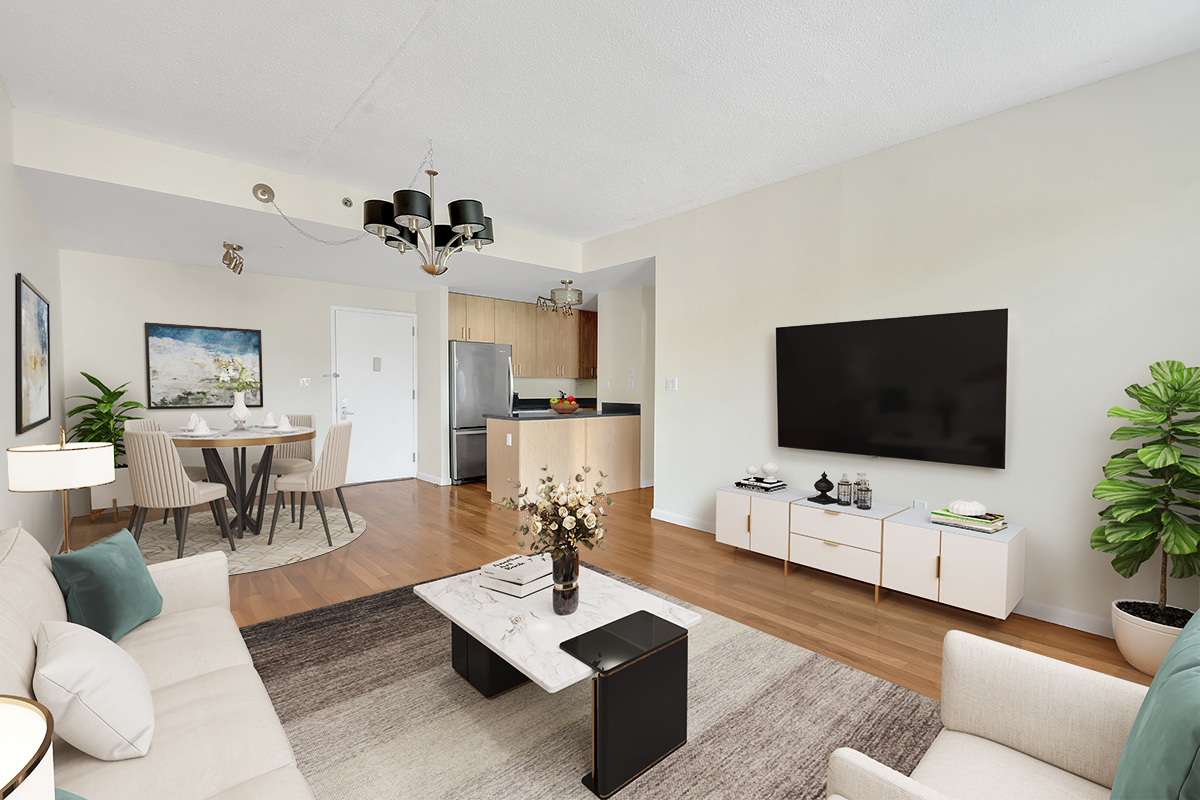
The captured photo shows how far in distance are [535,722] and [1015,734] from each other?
1459 mm

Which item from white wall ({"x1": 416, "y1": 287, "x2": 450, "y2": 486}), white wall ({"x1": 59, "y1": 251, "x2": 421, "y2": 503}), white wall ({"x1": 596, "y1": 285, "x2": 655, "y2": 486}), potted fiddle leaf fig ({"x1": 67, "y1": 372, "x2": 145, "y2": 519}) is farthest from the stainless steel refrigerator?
potted fiddle leaf fig ({"x1": 67, "y1": 372, "x2": 145, "y2": 519})

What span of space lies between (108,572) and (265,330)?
4.63 metres

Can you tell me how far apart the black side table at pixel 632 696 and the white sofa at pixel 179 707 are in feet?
2.62

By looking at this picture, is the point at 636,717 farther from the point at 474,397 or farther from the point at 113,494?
the point at 113,494

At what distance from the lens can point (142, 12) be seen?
2129 mm

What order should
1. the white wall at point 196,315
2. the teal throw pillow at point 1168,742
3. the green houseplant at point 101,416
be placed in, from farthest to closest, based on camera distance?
the white wall at point 196,315 → the green houseplant at point 101,416 → the teal throw pillow at point 1168,742

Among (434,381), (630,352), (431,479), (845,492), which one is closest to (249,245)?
(434,381)

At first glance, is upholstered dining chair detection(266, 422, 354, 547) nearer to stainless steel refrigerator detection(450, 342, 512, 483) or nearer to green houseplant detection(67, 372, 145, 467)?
green houseplant detection(67, 372, 145, 467)

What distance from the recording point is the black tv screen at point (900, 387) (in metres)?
2.89

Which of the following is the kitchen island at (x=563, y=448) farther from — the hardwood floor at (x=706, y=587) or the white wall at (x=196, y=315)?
the white wall at (x=196, y=315)

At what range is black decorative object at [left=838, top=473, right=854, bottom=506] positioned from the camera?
10.8 ft

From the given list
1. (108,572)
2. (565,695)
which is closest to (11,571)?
(108,572)

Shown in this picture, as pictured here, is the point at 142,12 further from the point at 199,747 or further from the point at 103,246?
the point at 103,246

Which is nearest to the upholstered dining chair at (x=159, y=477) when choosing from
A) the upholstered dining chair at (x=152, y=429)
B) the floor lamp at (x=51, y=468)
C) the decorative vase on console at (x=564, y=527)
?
the upholstered dining chair at (x=152, y=429)
